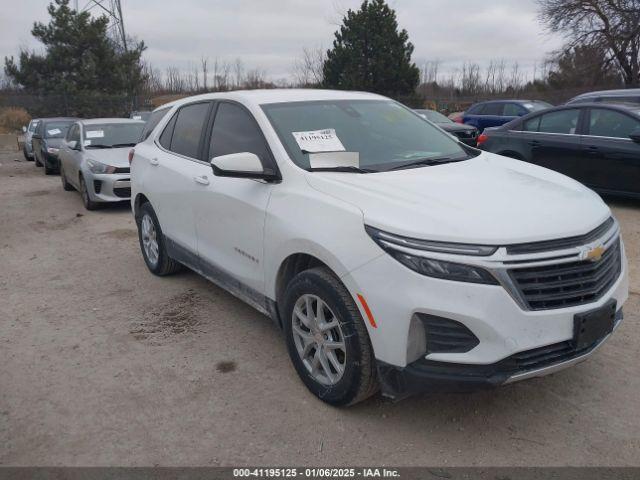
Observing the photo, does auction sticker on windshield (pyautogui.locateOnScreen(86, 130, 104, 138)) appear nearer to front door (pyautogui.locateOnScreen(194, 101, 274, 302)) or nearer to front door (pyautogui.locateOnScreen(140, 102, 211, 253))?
front door (pyautogui.locateOnScreen(140, 102, 211, 253))

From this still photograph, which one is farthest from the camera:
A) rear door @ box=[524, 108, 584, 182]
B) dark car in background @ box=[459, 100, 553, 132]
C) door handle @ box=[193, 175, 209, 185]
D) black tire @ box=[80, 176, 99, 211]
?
dark car in background @ box=[459, 100, 553, 132]

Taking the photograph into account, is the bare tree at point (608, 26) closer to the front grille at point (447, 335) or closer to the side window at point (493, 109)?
the side window at point (493, 109)

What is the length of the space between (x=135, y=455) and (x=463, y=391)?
67.4 inches

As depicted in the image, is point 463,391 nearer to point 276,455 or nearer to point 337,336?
point 337,336

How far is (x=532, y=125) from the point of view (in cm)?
888

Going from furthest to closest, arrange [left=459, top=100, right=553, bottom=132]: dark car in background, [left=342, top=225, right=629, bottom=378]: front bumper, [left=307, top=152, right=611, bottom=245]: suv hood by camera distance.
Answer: [left=459, top=100, right=553, bottom=132]: dark car in background < [left=307, top=152, right=611, bottom=245]: suv hood < [left=342, top=225, right=629, bottom=378]: front bumper

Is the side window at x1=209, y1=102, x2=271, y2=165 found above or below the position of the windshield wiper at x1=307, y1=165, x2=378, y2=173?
above

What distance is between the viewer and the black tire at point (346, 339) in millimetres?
2902

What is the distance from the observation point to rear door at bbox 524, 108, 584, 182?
814cm

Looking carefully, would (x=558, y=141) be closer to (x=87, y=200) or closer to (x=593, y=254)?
(x=593, y=254)

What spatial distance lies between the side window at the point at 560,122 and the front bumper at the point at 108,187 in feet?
22.2

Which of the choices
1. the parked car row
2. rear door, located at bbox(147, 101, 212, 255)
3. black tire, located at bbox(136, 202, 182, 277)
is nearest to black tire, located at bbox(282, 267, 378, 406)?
the parked car row

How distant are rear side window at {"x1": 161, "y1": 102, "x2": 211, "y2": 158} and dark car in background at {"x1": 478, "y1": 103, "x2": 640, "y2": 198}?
18.8 feet

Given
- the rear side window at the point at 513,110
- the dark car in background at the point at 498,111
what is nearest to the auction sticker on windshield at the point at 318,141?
the dark car in background at the point at 498,111
